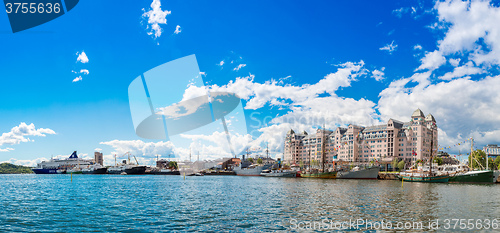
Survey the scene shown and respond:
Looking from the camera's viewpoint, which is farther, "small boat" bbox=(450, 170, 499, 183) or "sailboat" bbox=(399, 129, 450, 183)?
"sailboat" bbox=(399, 129, 450, 183)

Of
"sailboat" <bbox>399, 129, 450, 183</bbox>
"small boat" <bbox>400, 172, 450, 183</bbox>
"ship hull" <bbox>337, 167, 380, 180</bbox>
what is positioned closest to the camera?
"small boat" <bbox>400, 172, 450, 183</bbox>

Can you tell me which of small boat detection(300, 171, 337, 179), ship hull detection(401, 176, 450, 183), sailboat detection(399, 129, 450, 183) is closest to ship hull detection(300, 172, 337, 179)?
small boat detection(300, 171, 337, 179)

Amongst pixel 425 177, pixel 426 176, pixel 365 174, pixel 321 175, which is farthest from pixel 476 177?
pixel 321 175

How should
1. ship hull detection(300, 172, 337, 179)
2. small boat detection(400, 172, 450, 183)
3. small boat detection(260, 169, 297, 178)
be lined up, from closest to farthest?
small boat detection(400, 172, 450, 183) < ship hull detection(300, 172, 337, 179) < small boat detection(260, 169, 297, 178)

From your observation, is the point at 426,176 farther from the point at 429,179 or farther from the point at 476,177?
the point at 476,177

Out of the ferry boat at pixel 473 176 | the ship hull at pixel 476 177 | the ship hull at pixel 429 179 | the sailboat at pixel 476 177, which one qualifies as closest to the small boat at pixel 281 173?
the ship hull at pixel 429 179

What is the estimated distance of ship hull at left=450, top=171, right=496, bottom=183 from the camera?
10044 centimetres

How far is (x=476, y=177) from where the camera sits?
101375mm

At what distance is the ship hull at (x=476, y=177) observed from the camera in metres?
100

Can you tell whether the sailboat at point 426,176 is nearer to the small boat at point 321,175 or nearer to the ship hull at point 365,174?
the ship hull at point 365,174

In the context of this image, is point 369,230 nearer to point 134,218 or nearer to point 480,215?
point 480,215

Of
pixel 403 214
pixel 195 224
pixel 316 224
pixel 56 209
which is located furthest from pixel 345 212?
pixel 56 209

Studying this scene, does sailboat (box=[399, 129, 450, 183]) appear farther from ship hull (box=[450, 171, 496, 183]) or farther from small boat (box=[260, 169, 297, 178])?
small boat (box=[260, 169, 297, 178])

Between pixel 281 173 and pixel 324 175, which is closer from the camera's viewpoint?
pixel 324 175
